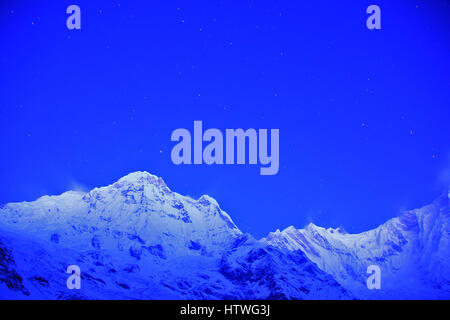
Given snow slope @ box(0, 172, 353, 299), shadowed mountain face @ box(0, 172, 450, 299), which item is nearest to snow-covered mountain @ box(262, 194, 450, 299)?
shadowed mountain face @ box(0, 172, 450, 299)

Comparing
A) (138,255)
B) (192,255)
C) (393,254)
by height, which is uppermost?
(393,254)

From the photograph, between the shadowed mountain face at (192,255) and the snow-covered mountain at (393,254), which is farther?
the shadowed mountain face at (192,255)

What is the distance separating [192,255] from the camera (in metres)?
52.5

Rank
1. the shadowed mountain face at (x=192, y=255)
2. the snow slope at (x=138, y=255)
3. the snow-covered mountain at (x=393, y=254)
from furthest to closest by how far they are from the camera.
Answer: the snow slope at (x=138, y=255)
the shadowed mountain face at (x=192, y=255)
the snow-covered mountain at (x=393, y=254)

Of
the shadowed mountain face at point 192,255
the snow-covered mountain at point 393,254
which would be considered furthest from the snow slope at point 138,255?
the snow-covered mountain at point 393,254

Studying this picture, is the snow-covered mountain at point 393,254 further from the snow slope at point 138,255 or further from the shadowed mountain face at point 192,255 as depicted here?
the snow slope at point 138,255

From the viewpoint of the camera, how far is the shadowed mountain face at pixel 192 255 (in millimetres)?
26734

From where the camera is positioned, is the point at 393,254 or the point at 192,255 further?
the point at 192,255

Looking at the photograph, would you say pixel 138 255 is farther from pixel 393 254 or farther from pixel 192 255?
pixel 393 254

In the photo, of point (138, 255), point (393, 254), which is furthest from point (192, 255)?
point (393, 254)
